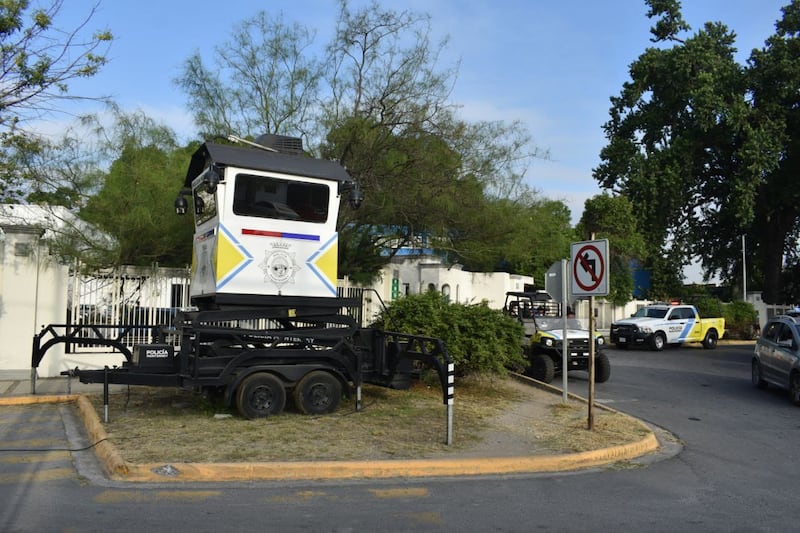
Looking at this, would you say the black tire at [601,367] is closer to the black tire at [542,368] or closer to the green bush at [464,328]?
the black tire at [542,368]

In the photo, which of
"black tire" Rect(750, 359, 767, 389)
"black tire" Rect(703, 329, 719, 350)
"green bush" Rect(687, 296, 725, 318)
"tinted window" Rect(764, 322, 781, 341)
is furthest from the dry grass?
"green bush" Rect(687, 296, 725, 318)

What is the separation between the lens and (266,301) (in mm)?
9633

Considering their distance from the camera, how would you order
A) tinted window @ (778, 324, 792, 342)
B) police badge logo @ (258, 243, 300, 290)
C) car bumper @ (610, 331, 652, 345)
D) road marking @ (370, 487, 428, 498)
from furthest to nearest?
car bumper @ (610, 331, 652, 345) < tinted window @ (778, 324, 792, 342) < police badge logo @ (258, 243, 300, 290) < road marking @ (370, 487, 428, 498)

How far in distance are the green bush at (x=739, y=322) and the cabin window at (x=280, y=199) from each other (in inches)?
1150

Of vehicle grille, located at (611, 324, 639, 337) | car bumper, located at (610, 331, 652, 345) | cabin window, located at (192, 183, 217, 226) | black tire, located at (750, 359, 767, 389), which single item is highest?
cabin window, located at (192, 183, 217, 226)

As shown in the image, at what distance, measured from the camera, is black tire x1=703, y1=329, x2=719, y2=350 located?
91.6 feet

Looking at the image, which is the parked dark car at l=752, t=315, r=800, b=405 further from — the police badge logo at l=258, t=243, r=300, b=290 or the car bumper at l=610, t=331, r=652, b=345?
the car bumper at l=610, t=331, r=652, b=345

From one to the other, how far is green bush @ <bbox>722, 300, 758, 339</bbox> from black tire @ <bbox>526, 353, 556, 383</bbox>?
2204 centimetres

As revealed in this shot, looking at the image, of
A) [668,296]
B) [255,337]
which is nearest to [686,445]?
[255,337]

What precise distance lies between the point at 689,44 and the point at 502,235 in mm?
22265

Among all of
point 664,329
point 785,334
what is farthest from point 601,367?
point 664,329

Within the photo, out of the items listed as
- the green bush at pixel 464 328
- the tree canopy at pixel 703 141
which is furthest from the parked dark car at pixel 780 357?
the tree canopy at pixel 703 141

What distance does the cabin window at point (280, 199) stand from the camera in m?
9.48

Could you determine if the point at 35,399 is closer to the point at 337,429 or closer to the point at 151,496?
the point at 337,429
